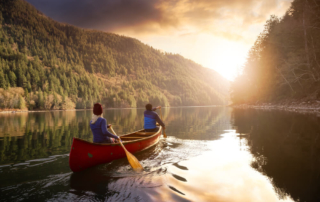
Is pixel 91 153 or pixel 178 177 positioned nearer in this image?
pixel 178 177

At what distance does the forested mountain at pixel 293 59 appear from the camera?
3092 centimetres

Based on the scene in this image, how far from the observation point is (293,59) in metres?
32.4

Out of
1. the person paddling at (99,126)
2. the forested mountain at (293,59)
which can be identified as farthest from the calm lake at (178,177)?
the forested mountain at (293,59)

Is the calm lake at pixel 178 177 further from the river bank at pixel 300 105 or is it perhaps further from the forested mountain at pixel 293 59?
the forested mountain at pixel 293 59

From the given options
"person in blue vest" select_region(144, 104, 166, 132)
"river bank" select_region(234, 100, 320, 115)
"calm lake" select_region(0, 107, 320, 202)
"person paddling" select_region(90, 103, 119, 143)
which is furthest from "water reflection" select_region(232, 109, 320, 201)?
"river bank" select_region(234, 100, 320, 115)

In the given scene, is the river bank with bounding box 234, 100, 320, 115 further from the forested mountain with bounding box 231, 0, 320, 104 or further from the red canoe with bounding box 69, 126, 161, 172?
the red canoe with bounding box 69, 126, 161, 172

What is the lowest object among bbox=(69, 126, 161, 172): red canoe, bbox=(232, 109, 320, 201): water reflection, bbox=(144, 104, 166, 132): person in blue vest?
bbox=(232, 109, 320, 201): water reflection

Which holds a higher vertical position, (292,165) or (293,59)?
(293,59)

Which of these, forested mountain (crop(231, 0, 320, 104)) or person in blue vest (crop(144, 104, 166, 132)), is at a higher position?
forested mountain (crop(231, 0, 320, 104))

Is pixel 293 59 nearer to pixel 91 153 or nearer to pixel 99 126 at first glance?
pixel 99 126

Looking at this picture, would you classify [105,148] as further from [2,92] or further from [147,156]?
[2,92]

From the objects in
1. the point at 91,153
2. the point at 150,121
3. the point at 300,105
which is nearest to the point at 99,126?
the point at 91,153

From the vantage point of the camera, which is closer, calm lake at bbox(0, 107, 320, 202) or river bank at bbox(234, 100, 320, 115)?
calm lake at bbox(0, 107, 320, 202)

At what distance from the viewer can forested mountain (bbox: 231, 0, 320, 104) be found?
30.9m
